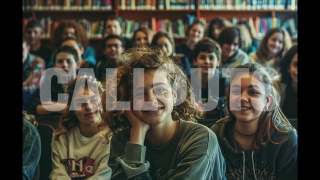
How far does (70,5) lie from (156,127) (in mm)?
3754

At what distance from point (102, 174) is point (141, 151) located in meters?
0.34

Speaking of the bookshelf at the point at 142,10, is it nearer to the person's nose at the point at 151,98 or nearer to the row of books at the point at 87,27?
the row of books at the point at 87,27

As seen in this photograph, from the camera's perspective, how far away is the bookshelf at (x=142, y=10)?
5.88m

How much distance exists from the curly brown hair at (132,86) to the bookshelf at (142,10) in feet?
10.2

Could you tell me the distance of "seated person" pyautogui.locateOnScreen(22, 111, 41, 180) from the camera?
292cm

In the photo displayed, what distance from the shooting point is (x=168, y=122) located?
263 centimetres

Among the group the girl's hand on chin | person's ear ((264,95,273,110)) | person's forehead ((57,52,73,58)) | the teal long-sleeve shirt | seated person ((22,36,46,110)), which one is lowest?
the teal long-sleeve shirt

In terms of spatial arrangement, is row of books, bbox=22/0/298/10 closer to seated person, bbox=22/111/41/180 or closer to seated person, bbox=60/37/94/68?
seated person, bbox=60/37/94/68

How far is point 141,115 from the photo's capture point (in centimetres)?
262

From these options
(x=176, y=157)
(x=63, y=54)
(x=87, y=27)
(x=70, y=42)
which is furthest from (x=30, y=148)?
(x=87, y=27)

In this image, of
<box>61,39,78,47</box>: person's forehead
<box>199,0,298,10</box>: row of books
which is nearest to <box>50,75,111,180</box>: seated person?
<box>61,39,78,47</box>: person's forehead

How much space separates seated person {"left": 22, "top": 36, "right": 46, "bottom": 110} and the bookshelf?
5.78ft

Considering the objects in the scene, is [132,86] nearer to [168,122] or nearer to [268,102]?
[168,122]
